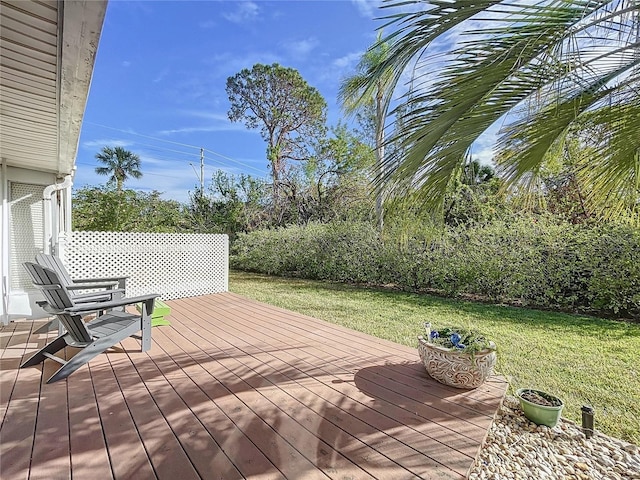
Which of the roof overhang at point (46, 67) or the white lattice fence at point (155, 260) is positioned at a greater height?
the roof overhang at point (46, 67)

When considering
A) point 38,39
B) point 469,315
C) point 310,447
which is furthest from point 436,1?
point 469,315

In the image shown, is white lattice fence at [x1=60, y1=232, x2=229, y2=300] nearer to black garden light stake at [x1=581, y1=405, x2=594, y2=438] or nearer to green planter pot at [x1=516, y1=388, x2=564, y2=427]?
green planter pot at [x1=516, y1=388, x2=564, y2=427]

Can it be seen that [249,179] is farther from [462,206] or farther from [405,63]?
[405,63]

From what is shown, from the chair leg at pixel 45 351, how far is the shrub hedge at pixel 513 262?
338 centimetres

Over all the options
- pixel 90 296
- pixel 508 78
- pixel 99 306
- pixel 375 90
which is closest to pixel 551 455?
pixel 508 78

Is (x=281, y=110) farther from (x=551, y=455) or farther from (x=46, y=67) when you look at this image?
(x=551, y=455)

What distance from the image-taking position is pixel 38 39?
1751mm

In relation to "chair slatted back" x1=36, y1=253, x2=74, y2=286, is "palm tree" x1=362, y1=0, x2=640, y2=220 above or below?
above

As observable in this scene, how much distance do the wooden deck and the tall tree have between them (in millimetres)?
12958

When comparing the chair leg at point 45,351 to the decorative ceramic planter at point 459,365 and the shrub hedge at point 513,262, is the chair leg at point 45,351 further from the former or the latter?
the decorative ceramic planter at point 459,365

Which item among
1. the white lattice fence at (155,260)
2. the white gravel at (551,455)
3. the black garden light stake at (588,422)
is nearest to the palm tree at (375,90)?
the white gravel at (551,455)

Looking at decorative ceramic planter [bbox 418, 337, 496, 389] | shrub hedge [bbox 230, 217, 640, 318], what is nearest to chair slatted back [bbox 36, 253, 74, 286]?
shrub hedge [bbox 230, 217, 640, 318]

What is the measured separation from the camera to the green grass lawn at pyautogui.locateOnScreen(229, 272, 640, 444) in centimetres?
263

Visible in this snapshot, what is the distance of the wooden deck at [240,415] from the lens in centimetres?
175
